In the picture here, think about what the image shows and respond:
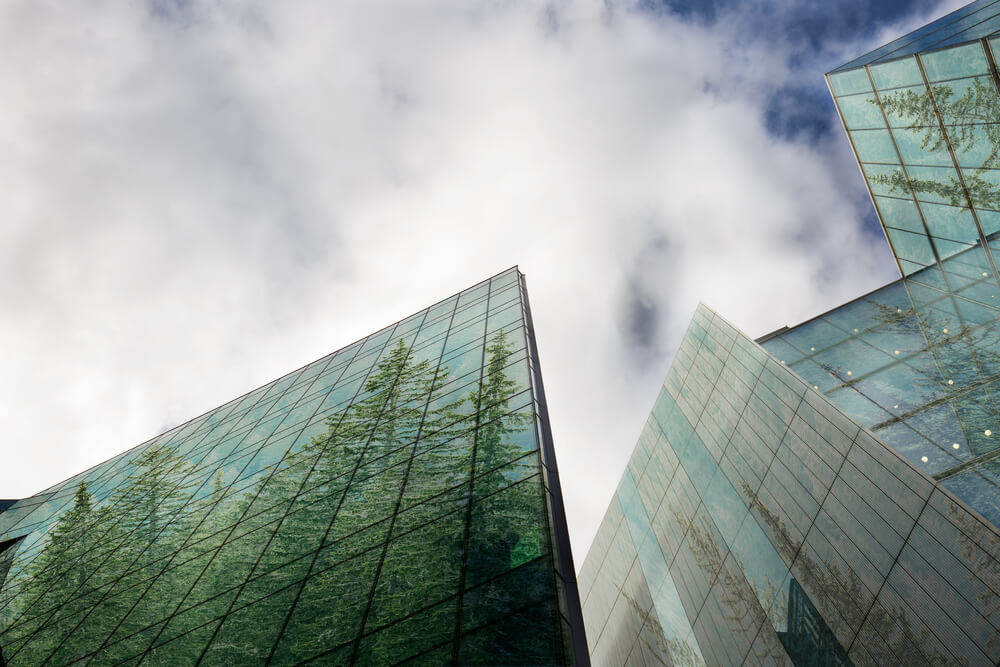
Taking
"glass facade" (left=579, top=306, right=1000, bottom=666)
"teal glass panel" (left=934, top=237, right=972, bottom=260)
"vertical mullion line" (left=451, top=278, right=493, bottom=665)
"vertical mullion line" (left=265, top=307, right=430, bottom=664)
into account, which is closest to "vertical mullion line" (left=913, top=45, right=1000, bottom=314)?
"teal glass panel" (left=934, top=237, right=972, bottom=260)

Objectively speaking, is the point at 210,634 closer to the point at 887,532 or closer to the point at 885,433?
the point at 887,532

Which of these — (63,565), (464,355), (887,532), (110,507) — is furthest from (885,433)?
(110,507)

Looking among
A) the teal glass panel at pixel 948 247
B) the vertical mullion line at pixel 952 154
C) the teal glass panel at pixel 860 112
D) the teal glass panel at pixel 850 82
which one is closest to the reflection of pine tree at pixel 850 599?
the vertical mullion line at pixel 952 154

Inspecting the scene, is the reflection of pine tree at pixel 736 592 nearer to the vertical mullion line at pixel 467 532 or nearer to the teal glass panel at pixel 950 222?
the vertical mullion line at pixel 467 532

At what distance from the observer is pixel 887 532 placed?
11.4 metres

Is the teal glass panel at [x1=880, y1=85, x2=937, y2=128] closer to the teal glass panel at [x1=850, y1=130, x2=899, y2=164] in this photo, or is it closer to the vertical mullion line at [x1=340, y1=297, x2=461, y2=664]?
the teal glass panel at [x1=850, y1=130, x2=899, y2=164]

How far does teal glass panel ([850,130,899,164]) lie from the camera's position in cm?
1967

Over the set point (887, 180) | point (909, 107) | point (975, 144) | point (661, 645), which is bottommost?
point (661, 645)

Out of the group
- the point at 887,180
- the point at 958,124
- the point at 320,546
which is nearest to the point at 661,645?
the point at 320,546

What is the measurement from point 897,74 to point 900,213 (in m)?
5.09

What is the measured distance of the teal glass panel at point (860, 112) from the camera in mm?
19719

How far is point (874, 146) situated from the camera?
20547 mm

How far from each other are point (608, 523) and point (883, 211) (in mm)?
22063

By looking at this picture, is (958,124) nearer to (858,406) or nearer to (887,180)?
(887,180)
